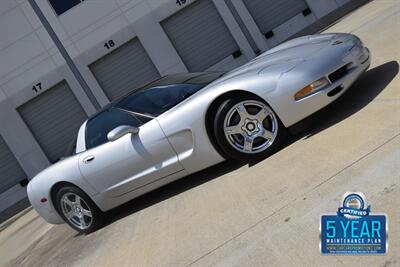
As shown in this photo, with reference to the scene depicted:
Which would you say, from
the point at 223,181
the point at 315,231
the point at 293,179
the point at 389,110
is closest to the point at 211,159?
the point at 223,181

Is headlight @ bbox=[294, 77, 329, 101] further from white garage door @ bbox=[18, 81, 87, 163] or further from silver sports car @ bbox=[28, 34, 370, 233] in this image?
white garage door @ bbox=[18, 81, 87, 163]

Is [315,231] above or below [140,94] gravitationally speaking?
below

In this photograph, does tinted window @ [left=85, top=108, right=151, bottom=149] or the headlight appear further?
tinted window @ [left=85, top=108, right=151, bottom=149]

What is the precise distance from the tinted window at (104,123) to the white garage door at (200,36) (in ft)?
39.8

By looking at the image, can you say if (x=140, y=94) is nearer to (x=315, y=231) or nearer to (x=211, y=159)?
(x=211, y=159)

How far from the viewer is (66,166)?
6559 mm

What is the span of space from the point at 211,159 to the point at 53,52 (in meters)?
13.6

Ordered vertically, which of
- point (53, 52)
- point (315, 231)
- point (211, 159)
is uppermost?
point (53, 52)

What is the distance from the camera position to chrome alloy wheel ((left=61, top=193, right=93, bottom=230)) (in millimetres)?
6655

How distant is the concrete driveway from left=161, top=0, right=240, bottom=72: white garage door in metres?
11.9

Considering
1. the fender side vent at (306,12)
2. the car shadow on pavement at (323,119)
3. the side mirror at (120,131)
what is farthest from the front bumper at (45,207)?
the fender side vent at (306,12)

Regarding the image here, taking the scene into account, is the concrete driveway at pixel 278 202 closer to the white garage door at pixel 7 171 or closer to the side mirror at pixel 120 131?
the side mirror at pixel 120 131

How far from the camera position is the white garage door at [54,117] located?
1819cm

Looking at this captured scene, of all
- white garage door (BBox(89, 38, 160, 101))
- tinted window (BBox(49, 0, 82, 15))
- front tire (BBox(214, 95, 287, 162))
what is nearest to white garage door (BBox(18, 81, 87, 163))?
white garage door (BBox(89, 38, 160, 101))
